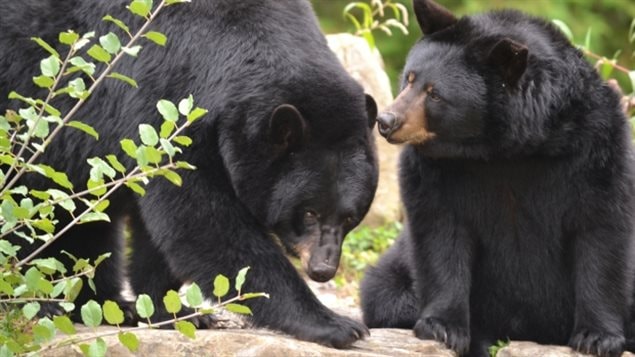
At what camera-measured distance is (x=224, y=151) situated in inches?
218

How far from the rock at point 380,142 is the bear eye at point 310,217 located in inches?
158

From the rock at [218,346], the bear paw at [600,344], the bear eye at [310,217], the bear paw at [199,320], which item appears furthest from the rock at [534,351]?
the bear paw at [199,320]

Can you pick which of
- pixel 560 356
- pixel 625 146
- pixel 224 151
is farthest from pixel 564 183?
pixel 224 151

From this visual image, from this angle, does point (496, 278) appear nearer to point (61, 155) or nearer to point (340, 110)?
point (340, 110)

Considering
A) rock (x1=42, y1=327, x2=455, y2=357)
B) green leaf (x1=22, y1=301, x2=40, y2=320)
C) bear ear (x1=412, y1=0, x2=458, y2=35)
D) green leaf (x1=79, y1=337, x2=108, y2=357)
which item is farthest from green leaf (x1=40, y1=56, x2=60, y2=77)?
bear ear (x1=412, y1=0, x2=458, y2=35)

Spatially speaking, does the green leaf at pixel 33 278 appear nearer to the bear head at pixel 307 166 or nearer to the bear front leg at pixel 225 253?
the bear front leg at pixel 225 253

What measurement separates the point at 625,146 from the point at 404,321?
1.46m

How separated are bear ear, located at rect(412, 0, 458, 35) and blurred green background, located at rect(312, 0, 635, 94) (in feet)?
19.4

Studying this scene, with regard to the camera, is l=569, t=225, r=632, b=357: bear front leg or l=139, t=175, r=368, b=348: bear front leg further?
l=569, t=225, r=632, b=357: bear front leg

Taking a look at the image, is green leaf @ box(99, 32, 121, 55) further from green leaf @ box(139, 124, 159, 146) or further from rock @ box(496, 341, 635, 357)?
rock @ box(496, 341, 635, 357)

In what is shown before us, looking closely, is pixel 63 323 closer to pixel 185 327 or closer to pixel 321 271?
pixel 185 327

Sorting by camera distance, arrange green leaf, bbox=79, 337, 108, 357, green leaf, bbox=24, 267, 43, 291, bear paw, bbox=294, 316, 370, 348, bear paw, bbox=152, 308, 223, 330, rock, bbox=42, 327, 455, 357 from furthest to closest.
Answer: bear paw, bbox=152, 308, 223, 330 < bear paw, bbox=294, 316, 370, 348 < rock, bbox=42, 327, 455, 357 < green leaf, bbox=24, 267, 43, 291 < green leaf, bbox=79, 337, 108, 357

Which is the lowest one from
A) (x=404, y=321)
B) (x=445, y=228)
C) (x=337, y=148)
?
(x=404, y=321)

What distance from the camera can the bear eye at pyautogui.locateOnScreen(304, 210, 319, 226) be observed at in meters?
5.55
